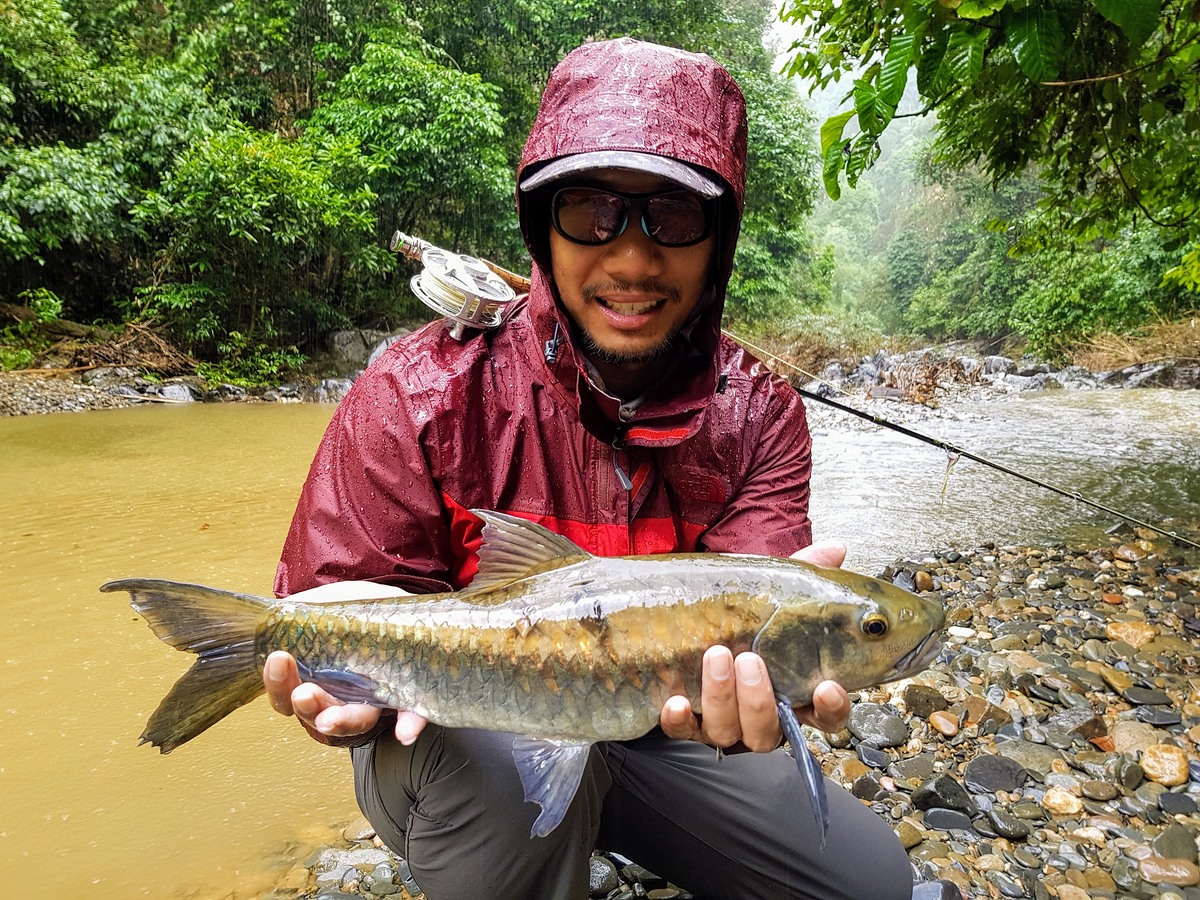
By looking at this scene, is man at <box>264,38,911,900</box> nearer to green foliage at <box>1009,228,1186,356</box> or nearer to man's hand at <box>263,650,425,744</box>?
man's hand at <box>263,650,425,744</box>

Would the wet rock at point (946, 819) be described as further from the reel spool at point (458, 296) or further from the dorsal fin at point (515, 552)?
the reel spool at point (458, 296)

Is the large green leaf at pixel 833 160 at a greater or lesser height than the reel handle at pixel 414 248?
greater

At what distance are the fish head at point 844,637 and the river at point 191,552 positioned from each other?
6.36 ft

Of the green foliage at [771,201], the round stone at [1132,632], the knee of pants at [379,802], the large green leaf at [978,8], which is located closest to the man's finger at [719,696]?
the knee of pants at [379,802]

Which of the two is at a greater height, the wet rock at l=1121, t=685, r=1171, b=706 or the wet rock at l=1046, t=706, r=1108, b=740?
the wet rock at l=1121, t=685, r=1171, b=706

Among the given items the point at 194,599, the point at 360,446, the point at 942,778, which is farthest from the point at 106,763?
the point at 942,778

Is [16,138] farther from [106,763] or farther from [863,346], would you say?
[863,346]

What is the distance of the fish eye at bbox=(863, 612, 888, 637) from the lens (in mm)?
1582

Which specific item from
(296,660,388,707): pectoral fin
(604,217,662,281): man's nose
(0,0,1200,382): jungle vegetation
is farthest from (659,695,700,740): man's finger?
(0,0,1200,382): jungle vegetation

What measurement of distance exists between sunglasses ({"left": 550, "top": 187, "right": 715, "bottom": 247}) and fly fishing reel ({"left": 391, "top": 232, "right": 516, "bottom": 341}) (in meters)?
0.37

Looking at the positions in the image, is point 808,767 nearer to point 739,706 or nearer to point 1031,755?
point 739,706

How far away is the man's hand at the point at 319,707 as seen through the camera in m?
1.66

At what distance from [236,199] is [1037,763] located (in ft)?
55.2

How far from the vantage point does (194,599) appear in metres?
1.70
